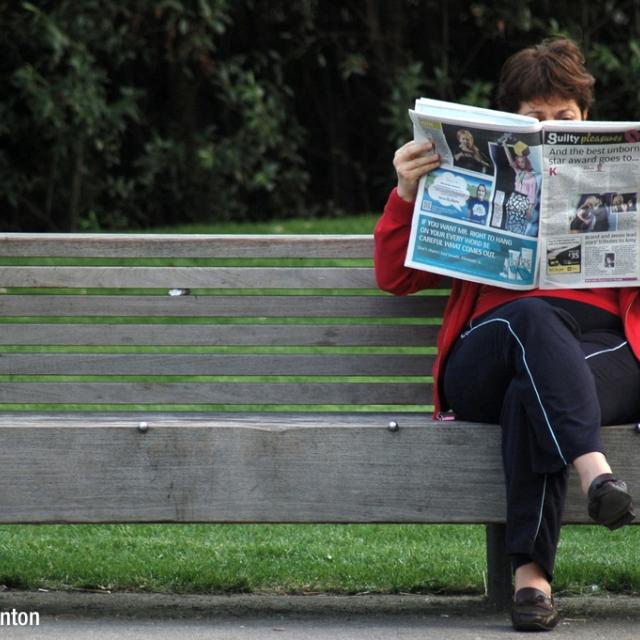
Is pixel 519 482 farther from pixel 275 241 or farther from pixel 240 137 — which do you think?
pixel 240 137

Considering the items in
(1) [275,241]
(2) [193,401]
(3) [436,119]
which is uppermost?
(3) [436,119]

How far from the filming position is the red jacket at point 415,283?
3.38m

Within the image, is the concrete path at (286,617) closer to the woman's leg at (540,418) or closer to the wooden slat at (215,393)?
the woman's leg at (540,418)

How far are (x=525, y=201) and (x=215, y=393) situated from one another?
1016 millimetres

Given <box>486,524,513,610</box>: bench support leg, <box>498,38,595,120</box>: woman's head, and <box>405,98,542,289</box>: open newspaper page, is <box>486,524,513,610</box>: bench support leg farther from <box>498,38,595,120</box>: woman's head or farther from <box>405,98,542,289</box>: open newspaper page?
<box>498,38,595,120</box>: woman's head

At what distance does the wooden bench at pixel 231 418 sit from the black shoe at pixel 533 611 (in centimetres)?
21

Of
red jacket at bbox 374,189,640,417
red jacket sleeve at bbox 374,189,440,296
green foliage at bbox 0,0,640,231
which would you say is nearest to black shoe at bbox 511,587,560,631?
red jacket at bbox 374,189,640,417

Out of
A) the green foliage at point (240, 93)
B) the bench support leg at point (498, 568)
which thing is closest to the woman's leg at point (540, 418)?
the bench support leg at point (498, 568)

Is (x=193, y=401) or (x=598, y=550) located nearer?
(x=193, y=401)

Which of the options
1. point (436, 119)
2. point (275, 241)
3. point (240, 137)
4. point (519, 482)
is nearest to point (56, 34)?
point (240, 137)

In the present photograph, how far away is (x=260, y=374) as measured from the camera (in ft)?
12.3

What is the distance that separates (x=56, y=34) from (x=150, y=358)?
4.59m

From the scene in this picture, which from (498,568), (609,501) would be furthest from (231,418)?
(609,501)

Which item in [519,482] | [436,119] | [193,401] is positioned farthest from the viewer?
[193,401]
